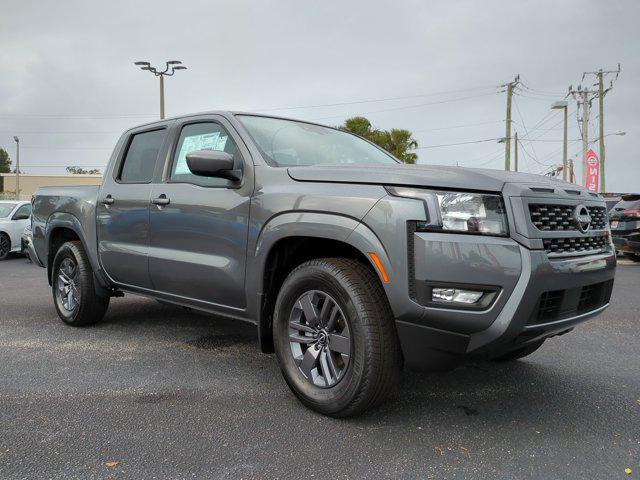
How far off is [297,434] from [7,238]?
41.0 feet

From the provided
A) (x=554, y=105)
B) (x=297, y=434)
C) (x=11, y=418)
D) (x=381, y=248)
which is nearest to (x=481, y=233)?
(x=381, y=248)

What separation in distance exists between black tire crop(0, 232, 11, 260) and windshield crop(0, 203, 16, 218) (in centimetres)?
68

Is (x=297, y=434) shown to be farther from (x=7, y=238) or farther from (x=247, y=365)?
(x=7, y=238)

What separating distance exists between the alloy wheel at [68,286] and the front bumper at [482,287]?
140 inches

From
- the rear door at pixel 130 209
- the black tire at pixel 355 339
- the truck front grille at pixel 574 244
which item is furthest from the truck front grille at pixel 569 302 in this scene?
the rear door at pixel 130 209

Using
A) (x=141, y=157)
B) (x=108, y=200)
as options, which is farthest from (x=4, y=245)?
(x=141, y=157)

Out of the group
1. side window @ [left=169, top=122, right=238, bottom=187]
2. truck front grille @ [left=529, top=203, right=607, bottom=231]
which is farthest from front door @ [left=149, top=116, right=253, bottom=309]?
truck front grille @ [left=529, top=203, right=607, bottom=231]

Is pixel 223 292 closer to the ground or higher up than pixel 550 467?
higher up

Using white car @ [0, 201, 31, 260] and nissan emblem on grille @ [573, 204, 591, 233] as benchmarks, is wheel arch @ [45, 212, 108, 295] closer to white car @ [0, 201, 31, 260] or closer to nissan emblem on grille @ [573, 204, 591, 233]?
nissan emblem on grille @ [573, 204, 591, 233]

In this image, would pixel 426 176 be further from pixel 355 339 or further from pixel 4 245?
pixel 4 245

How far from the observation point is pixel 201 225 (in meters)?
3.59

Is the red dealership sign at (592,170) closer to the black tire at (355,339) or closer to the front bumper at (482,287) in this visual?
the front bumper at (482,287)

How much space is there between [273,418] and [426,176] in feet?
4.95

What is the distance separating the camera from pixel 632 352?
14.1 feet
